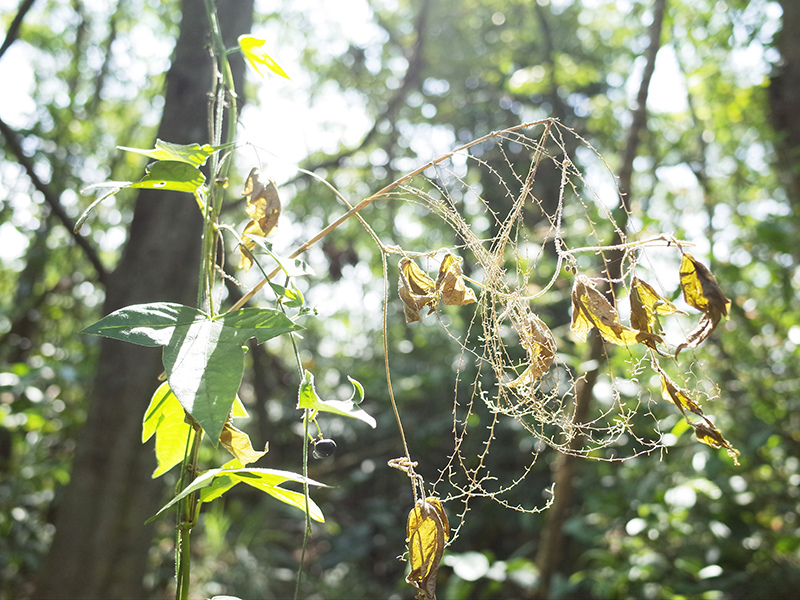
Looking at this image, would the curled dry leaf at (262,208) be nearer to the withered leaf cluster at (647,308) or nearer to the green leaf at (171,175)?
the green leaf at (171,175)

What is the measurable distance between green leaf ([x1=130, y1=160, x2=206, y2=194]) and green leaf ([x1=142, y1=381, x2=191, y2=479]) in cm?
17

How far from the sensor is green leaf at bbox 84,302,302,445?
0.35 metres

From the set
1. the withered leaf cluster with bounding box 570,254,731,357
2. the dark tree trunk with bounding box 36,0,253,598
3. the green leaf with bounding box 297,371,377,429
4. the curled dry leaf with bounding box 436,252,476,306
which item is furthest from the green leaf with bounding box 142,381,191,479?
the dark tree trunk with bounding box 36,0,253,598

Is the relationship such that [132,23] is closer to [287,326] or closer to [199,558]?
[199,558]

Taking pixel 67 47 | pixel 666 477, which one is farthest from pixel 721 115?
pixel 67 47

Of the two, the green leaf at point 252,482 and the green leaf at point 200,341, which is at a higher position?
the green leaf at point 200,341

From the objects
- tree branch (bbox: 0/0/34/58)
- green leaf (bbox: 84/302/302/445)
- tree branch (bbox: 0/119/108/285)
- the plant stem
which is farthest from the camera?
tree branch (bbox: 0/119/108/285)

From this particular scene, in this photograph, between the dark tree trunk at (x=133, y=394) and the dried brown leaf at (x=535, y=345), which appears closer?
the dried brown leaf at (x=535, y=345)

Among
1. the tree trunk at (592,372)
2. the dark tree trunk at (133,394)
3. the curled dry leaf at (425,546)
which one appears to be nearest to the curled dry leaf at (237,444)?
the curled dry leaf at (425,546)

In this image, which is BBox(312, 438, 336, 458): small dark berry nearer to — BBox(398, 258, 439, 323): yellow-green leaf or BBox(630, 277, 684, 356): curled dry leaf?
BBox(398, 258, 439, 323): yellow-green leaf

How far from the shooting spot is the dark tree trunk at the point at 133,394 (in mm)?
1286

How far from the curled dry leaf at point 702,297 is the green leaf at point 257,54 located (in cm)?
39

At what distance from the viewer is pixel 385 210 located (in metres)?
3.84

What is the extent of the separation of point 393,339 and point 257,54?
143 inches
